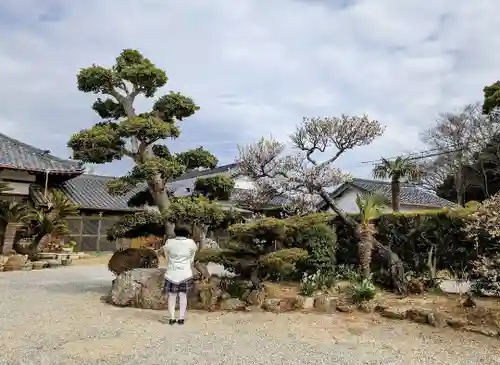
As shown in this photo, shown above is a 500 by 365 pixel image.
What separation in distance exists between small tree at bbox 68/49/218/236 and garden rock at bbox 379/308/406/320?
405 cm

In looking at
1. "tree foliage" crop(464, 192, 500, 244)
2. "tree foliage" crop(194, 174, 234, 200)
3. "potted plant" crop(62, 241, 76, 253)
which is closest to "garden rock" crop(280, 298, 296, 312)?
"tree foliage" crop(194, 174, 234, 200)

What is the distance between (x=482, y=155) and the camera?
924 inches

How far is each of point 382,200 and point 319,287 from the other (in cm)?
253

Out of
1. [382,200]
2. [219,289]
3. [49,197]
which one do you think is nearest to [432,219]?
[382,200]

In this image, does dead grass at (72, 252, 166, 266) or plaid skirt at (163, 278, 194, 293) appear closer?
plaid skirt at (163, 278, 194, 293)

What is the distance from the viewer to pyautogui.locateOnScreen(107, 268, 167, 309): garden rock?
24.6 feet

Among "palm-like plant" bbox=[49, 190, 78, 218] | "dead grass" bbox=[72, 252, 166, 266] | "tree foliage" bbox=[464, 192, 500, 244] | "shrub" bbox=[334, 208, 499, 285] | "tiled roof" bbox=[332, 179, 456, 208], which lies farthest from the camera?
"tiled roof" bbox=[332, 179, 456, 208]

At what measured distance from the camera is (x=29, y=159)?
17.4 m

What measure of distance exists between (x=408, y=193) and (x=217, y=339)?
21.7m

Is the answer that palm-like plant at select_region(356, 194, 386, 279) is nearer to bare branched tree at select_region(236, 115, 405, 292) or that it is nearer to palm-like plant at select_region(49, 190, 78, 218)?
bare branched tree at select_region(236, 115, 405, 292)

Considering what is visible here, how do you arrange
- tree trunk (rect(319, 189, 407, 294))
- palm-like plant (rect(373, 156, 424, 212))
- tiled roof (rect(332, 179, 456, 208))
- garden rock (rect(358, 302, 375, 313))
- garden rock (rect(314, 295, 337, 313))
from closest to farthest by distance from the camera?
garden rock (rect(358, 302, 375, 313)) → garden rock (rect(314, 295, 337, 313)) → tree trunk (rect(319, 189, 407, 294)) → palm-like plant (rect(373, 156, 424, 212)) → tiled roof (rect(332, 179, 456, 208))

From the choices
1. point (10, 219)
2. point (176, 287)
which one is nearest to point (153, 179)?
point (176, 287)

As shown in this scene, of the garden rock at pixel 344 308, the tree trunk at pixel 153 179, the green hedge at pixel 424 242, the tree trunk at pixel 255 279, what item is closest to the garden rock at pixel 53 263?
the tree trunk at pixel 153 179

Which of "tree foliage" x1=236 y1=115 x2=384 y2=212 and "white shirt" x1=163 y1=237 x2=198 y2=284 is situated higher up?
"tree foliage" x1=236 y1=115 x2=384 y2=212
